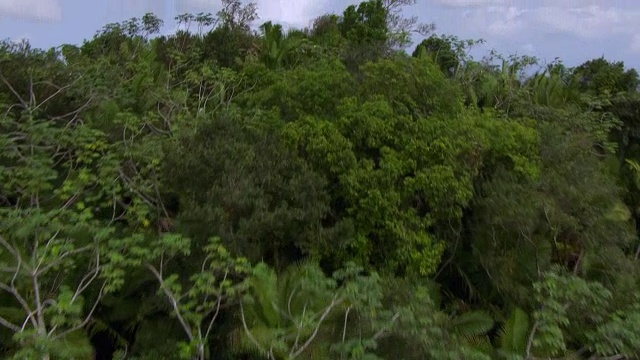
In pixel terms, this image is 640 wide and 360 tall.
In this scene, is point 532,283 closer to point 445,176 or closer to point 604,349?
point 604,349

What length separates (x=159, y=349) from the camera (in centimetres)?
727

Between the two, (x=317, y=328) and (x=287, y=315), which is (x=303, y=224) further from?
(x=317, y=328)

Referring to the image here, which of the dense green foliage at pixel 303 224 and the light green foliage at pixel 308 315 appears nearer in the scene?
the light green foliage at pixel 308 315

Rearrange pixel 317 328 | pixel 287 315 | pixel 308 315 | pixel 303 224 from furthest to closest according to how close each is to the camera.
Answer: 1. pixel 303 224
2. pixel 287 315
3. pixel 308 315
4. pixel 317 328

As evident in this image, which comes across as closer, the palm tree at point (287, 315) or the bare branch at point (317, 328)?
the bare branch at point (317, 328)

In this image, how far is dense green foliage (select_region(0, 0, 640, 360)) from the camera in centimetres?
680

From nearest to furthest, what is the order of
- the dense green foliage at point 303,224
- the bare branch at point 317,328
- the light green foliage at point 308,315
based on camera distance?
the bare branch at point 317,328 < the light green foliage at point 308,315 < the dense green foliage at point 303,224

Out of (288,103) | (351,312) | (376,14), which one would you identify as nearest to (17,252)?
(351,312)

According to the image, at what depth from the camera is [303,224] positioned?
7.80 m

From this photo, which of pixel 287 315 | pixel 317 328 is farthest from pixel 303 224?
pixel 317 328

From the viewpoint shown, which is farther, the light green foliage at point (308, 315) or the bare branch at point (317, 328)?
the light green foliage at point (308, 315)

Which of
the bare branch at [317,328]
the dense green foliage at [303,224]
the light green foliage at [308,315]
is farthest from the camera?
the dense green foliage at [303,224]

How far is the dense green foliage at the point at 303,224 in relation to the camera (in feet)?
22.3

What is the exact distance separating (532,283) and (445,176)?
175 centimetres
